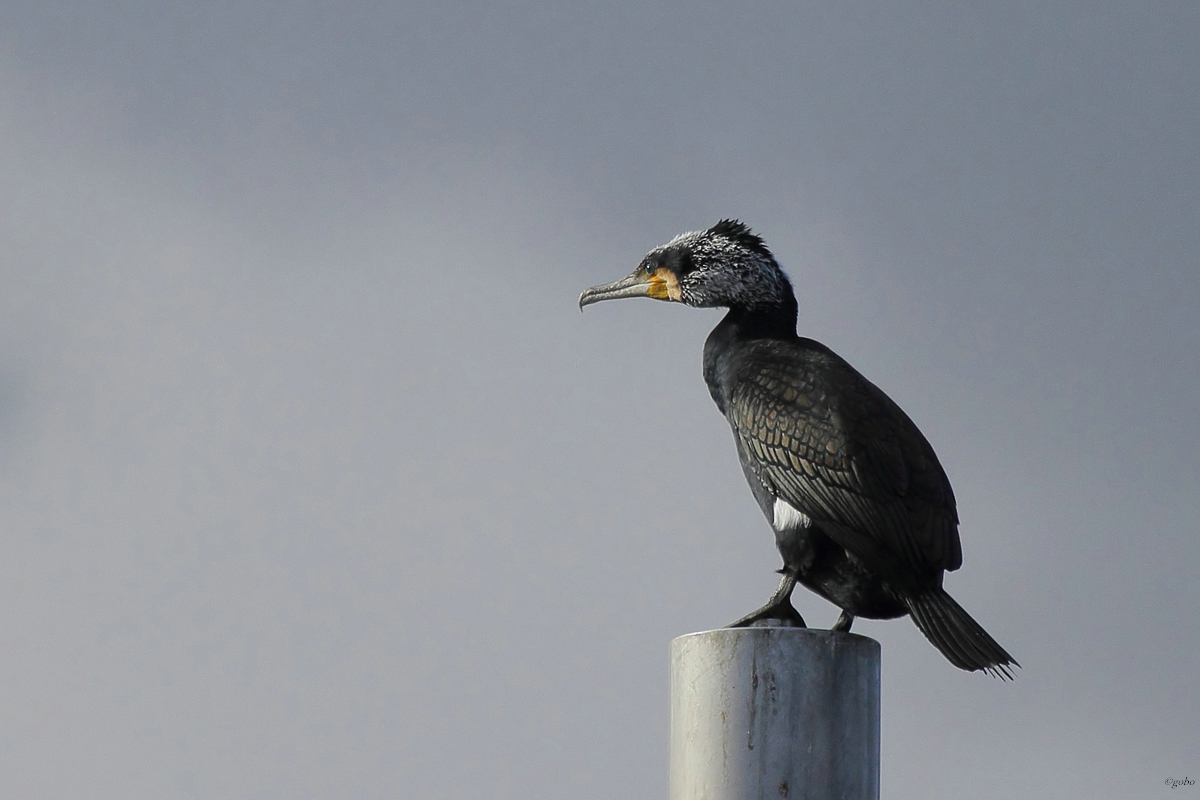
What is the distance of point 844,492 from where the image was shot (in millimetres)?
7629

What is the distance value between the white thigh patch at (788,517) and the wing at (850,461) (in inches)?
2.7

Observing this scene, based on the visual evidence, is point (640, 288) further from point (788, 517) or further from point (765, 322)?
point (788, 517)

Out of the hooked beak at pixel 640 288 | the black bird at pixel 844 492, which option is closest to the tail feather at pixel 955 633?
the black bird at pixel 844 492

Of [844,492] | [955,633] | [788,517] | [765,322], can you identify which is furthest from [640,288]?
[955,633]

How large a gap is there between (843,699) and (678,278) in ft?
11.3

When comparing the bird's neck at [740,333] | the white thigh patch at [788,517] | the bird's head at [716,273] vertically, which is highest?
the bird's head at [716,273]

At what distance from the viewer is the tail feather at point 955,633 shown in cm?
710

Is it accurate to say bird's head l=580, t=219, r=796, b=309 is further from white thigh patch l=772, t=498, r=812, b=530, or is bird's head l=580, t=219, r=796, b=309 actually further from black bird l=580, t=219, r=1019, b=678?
white thigh patch l=772, t=498, r=812, b=530

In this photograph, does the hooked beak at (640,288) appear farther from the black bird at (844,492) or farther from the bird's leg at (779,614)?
the bird's leg at (779,614)

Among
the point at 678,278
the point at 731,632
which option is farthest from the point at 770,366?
the point at 731,632

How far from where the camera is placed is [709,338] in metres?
9.03

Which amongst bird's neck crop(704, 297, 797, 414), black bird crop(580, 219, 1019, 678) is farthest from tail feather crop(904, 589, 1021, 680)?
bird's neck crop(704, 297, 797, 414)

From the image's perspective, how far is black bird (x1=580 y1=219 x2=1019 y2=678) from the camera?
294 inches

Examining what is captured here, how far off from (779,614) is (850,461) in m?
0.89
